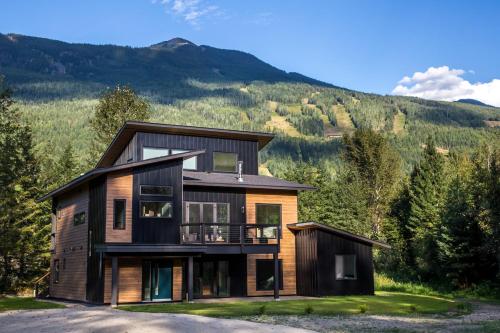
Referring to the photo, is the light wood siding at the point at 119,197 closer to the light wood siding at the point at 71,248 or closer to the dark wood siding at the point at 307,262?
the light wood siding at the point at 71,248

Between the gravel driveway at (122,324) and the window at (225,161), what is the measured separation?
14210 millimetres

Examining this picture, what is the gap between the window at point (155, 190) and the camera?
2403 cm

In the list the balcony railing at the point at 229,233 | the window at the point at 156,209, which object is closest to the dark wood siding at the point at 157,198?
the window at the point at 156,209

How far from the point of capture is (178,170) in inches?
974

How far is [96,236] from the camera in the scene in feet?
78.9

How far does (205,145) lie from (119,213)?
23.9ft

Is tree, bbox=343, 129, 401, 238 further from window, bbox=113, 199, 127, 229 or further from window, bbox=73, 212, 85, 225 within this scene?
window, bbox=113, 199, 127, 229

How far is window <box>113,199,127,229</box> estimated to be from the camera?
23.5 meters

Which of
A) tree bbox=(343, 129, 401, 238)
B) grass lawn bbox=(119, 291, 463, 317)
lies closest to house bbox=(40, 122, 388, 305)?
grass lawn bbox=(119, 291, 463, 317)

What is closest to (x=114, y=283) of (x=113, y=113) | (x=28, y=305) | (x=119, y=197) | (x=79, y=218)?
(x=119, y=197)

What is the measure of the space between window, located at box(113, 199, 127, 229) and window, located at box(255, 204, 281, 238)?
713 centimetres

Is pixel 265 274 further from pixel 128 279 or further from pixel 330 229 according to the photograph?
pixel 128 279

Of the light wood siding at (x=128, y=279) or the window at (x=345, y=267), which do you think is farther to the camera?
the window at (x=345, y=267)

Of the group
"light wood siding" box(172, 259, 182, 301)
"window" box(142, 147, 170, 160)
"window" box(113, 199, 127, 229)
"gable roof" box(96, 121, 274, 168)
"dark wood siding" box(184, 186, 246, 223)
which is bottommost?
"light wood siding" box(172, 259, 182, 301)
